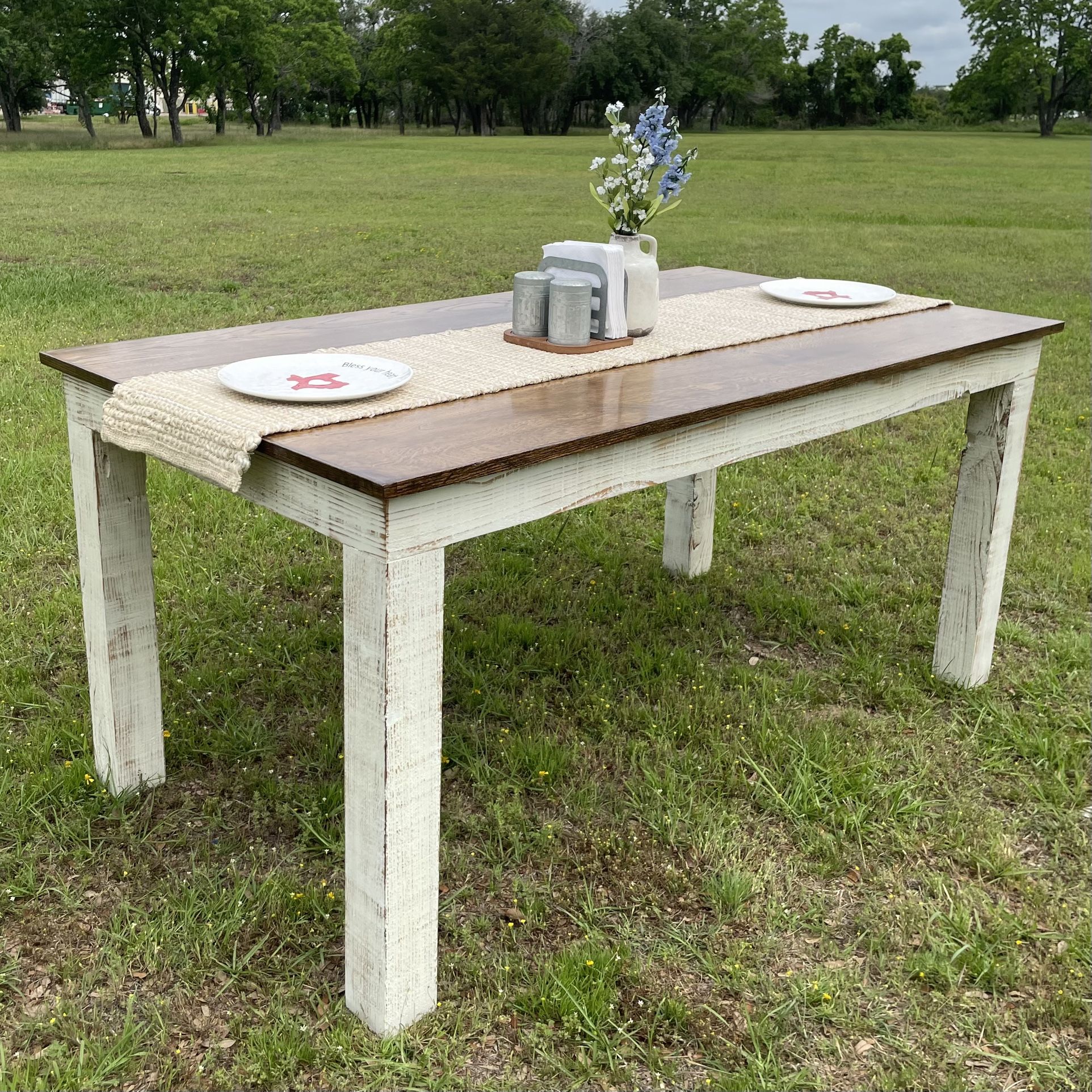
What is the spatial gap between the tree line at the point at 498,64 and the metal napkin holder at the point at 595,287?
31.5 metres

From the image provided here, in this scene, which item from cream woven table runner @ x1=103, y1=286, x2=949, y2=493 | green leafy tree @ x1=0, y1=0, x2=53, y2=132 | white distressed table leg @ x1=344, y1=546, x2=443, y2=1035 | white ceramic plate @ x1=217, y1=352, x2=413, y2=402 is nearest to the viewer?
white distressed table leg @ x1=344, y1=546, x2=443, y2=1035

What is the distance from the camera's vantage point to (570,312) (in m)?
2.25

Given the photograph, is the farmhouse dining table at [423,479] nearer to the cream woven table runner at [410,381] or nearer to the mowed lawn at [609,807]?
the cream woven table runner at [410,381]

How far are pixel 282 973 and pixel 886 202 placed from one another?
1423 centimetres

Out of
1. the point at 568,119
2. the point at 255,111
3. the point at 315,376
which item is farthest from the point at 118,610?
the point at 568,119

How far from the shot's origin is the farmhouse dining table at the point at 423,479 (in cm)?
158

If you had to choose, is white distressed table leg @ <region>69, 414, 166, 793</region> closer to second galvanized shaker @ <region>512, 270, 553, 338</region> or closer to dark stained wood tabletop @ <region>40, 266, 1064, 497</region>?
dark stained wood tabletop @ <region>40, 266, 1064, 497</region>

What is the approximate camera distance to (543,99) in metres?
47.6

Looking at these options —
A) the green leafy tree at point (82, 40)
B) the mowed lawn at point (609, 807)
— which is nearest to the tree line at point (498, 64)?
the green leafy tree at point (82, 40)

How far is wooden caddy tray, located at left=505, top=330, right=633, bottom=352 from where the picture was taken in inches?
89.3

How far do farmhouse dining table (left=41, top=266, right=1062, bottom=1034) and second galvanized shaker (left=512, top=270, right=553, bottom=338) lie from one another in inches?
9.6

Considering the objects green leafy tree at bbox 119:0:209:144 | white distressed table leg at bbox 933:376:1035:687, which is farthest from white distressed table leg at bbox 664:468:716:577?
green leafy tree at bbox 119:0:209:144

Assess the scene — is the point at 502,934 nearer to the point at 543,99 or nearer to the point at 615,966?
the point at 615,966

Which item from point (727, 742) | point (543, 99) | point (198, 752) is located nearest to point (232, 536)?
point (198, 752)
